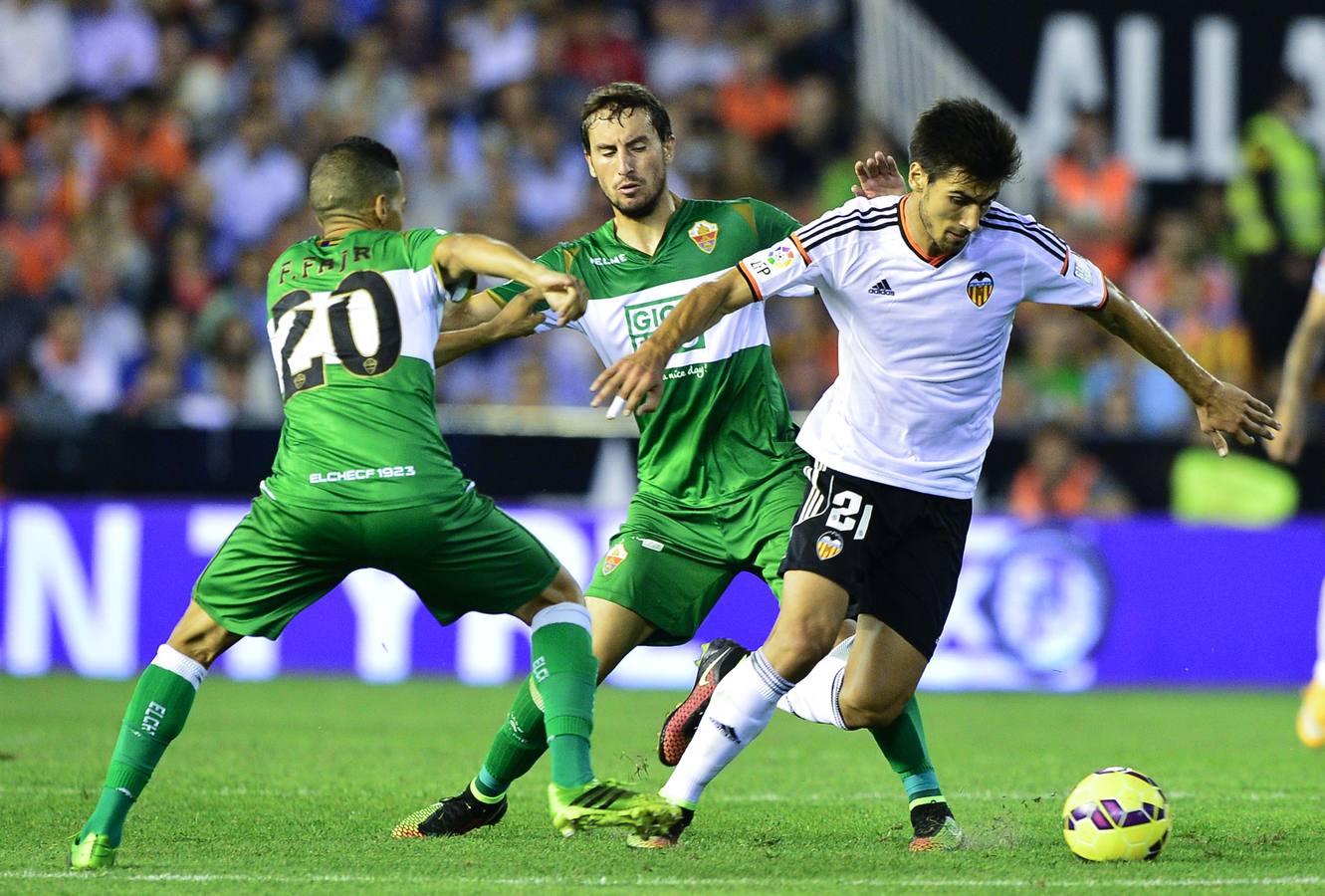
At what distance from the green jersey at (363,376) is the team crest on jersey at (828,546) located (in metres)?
1.10

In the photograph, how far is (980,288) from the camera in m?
5.77

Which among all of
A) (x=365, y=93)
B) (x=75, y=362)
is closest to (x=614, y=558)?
(x=75, y=362)

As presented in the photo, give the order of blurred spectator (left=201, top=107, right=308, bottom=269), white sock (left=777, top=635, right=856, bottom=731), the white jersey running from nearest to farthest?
1. the white jersey
2. white sock (left=777, top=635, right=856, bottom=731)
3. blurred spectator (left=201, top=107, right=308, bottom=269)

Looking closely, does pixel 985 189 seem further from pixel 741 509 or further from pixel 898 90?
pixel 898 90

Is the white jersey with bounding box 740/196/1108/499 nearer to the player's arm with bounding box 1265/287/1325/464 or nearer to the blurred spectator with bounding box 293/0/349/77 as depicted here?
the player's arm with bounding box 1265/287/1325/464

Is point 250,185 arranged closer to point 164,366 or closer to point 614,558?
point 164,366

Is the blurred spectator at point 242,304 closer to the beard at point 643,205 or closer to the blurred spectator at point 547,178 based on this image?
the blurred spectator at point 547,178

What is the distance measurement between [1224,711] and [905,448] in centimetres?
590

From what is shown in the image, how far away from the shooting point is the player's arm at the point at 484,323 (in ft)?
20.0

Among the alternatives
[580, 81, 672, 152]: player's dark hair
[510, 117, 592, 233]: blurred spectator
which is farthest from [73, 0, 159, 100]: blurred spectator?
[580, 81, 672, 152]: player's dark hair

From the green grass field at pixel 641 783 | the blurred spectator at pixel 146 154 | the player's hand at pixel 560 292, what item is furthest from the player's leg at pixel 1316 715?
the blurred spectator at pixel 146 154

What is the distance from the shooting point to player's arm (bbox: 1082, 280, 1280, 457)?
5.83 m

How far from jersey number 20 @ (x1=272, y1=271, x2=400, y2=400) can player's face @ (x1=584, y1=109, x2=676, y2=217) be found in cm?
114

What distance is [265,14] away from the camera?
617 inches
